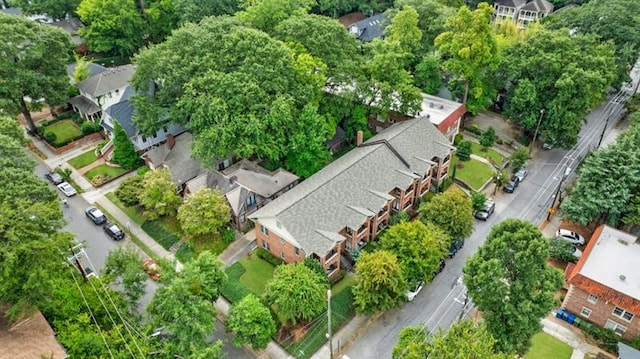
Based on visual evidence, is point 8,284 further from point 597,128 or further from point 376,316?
point 597,128

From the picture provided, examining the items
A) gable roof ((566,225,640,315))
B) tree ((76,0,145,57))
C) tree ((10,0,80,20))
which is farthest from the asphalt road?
tree ((10,0,80,20))

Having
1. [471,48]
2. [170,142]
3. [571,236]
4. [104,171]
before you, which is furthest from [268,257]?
[471,48]

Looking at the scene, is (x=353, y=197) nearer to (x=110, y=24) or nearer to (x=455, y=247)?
(x=455, y=247)

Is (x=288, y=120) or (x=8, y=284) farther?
(x=288, y=120)

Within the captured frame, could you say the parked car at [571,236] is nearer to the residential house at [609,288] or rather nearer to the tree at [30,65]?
the residential house at [609,288]

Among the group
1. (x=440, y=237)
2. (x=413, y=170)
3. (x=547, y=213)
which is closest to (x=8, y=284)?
(x=440, y=237)

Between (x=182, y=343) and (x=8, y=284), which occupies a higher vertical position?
(x=8, y=284)

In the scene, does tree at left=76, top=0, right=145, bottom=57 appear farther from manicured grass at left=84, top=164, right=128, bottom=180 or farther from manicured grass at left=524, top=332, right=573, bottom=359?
manicured grass at left=524, top=332, right=573, bottom=359
